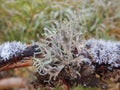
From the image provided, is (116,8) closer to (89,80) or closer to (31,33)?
(31,33)

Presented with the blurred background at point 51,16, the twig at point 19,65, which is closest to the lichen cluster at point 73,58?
the twig at point 19,65

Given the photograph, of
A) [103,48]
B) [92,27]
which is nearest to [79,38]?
[103,48]

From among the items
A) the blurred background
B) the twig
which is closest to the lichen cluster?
the twig

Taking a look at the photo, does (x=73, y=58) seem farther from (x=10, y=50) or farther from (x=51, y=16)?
(x=51, y=16)

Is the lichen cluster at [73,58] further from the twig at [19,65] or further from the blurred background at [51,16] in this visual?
the blurred background at [51,16]

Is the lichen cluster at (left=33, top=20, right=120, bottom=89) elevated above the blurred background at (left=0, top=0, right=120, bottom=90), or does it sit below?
below

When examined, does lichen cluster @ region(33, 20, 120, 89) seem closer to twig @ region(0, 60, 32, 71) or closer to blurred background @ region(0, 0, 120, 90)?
twig @ region(0, 60, 32, 71)
